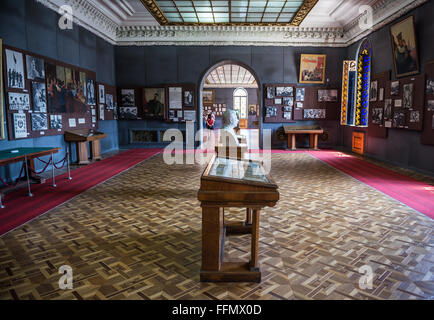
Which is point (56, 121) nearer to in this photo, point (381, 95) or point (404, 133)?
point (404, 133)

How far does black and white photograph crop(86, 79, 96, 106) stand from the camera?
11781 millimetres

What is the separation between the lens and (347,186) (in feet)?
23.7

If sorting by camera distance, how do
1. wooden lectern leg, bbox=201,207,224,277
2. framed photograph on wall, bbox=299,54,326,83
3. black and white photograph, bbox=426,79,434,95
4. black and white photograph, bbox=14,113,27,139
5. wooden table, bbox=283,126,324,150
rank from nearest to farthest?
wooden lectern leg, bbox=201,207,224,277 < black and white photograph, bbox=14,113,27,139 < black and white photograph, bbox=426,79,434,95 < wooden table, bbox=283,126,324,150 < framed photograph on wall, bbox=299,54,326,83

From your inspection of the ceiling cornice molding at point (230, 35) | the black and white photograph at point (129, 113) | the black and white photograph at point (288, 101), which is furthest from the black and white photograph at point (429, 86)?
the black and white photograph at point (129, 113)

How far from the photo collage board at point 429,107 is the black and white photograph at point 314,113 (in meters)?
6.57

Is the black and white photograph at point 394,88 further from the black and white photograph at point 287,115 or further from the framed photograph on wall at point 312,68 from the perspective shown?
the black and white photograph at point 287,115

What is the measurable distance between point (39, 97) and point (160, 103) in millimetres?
6755

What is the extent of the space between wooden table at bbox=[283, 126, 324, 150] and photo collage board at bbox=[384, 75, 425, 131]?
380 centimetres

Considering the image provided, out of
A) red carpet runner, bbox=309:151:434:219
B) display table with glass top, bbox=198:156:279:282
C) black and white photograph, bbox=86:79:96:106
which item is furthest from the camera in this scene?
black and white photograph, bbox=86:79:96:106

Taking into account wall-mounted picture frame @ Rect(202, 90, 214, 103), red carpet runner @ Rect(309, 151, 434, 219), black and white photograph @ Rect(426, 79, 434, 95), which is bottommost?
red carpet runner @ Rect(309, 151, 434, 219)

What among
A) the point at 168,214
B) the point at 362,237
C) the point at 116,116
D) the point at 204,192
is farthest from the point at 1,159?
the point at 116,116

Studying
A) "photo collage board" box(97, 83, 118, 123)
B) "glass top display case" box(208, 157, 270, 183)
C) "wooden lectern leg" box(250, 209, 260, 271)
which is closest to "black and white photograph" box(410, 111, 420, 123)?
"glass top display case" box(208, 157, 270, 183)

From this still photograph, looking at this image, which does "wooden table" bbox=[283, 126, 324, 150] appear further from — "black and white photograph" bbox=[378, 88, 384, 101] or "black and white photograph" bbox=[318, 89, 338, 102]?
"black and white photograph" bbox=[378, 88, 384, 101]

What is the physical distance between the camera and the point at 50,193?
21.9 feet
